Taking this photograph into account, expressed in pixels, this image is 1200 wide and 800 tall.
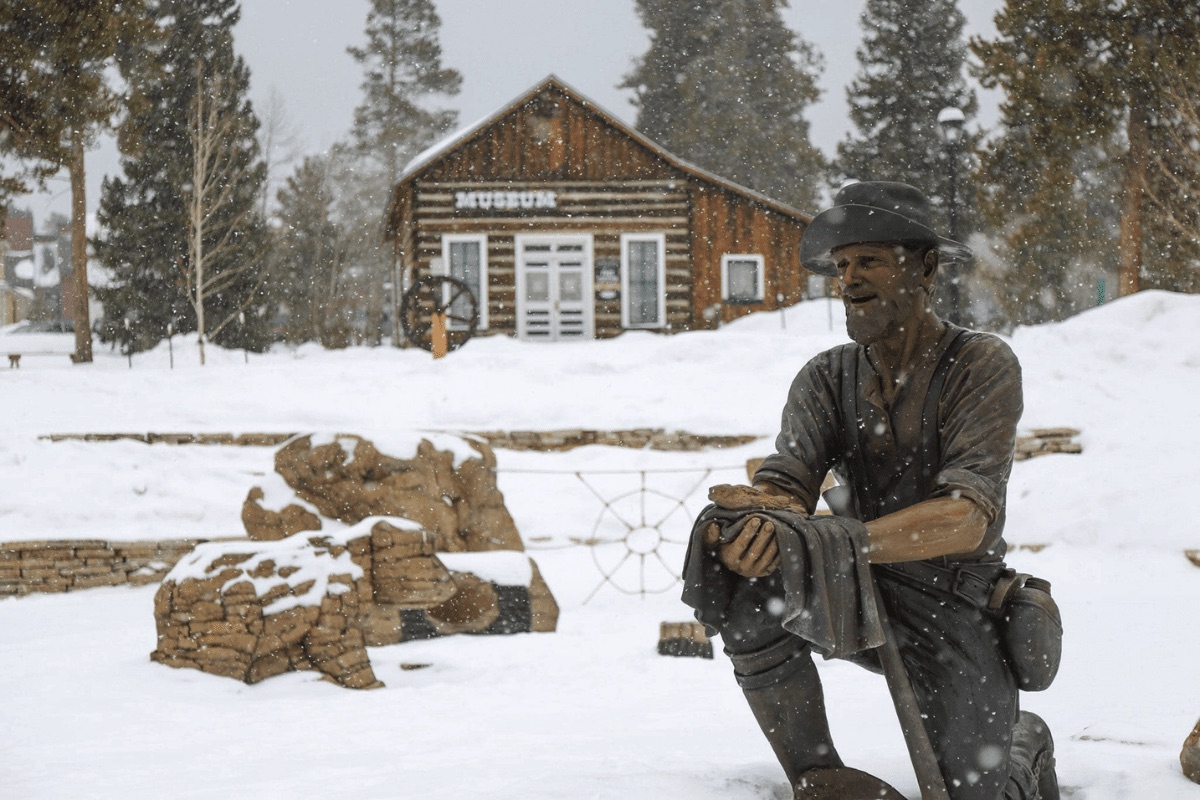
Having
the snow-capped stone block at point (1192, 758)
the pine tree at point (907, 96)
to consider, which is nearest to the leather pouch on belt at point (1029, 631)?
the snow-capped stone block at point (1192, 758)

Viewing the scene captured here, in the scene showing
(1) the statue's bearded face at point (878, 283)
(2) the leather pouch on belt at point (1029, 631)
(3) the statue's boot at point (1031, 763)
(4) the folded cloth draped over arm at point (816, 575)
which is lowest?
(3) the statue's boot at point (1031, 763)

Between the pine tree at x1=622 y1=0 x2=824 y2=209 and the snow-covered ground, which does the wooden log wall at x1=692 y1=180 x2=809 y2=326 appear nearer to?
the snow-covered ground

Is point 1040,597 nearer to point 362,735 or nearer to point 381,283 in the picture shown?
point 362,735

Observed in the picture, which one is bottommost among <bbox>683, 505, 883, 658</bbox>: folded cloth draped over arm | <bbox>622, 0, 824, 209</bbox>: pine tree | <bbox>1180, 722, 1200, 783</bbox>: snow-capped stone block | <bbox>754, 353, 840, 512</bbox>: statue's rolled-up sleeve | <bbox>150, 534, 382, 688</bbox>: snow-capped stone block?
<bbox>150, 534, 382, 688</bbox>: snow-capped stone block

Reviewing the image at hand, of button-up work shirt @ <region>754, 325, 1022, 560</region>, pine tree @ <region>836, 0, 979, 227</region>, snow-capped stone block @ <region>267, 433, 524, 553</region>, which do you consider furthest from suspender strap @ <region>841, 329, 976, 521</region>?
pine tree @ <region>836, 0, 979, 227</region>

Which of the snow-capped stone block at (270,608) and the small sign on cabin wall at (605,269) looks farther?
the small sign on cabin wall at (605,269)

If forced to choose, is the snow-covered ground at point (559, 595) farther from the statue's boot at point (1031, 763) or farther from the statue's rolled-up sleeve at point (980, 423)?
the statue's rolled-up sleeve at point (980, 423)

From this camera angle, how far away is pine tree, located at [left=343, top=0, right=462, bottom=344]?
1697 inches

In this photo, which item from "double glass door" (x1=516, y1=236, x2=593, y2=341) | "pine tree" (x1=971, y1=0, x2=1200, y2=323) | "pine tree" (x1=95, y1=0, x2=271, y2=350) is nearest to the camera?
"pine tree" (x1=971, y1=0, x2=1200, y2=323)

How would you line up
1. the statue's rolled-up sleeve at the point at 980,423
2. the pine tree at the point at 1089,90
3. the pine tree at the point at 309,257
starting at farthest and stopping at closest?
the pine tree at the point at 309,257 < the pine tree at the point at 1089,90 < the statue's rolled-up sleeve at the point at 980,423

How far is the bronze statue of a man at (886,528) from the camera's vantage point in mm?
2498

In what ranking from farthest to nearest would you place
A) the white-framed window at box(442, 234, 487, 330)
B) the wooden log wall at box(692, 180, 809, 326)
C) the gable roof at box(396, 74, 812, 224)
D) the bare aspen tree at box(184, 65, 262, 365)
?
the bare aspen tree at box(184, 65, 262, 365), the wooden log wall at box(692, 180, 809, 326), the white-framed window at box(442, 234, 487, 330), the gable roof at box(396, 74, 812, 224)

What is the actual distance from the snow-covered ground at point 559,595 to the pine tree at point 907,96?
1335cm

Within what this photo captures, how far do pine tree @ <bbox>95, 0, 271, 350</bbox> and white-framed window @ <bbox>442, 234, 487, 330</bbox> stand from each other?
286 inches
